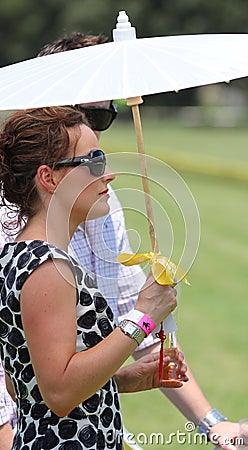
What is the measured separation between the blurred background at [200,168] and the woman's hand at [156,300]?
33 centimetres

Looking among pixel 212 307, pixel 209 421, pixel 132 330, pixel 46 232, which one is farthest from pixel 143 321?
pixel 212 307

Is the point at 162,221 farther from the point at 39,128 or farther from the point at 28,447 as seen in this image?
the point at 28,447

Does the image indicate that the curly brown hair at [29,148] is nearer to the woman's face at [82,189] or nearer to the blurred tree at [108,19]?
the woman's face at [82,189]

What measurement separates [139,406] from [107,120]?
3.01 metres

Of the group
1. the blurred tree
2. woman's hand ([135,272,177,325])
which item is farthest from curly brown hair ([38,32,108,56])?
the blurred tree

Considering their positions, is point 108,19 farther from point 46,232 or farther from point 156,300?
point 156,300

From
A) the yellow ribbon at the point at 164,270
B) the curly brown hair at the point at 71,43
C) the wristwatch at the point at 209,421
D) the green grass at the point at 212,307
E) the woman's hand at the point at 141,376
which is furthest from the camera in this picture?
the green grass at the point at 212,307

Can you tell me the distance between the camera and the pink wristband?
264cm

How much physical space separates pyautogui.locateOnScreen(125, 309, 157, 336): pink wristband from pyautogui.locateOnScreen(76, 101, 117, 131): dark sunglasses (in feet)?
4.26

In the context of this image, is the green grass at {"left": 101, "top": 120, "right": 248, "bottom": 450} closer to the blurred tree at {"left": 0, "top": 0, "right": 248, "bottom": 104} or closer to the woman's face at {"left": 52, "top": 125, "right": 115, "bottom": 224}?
the woman's face at {"left": 52, "top": 125, "right": 115, "bottom": 224}

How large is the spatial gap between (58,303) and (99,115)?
1433 mm

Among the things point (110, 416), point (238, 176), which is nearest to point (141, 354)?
point (110, 416)

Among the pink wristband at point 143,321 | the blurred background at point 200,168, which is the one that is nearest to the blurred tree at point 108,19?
the blurred background at point 200,168

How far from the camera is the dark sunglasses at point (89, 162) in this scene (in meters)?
2.77
